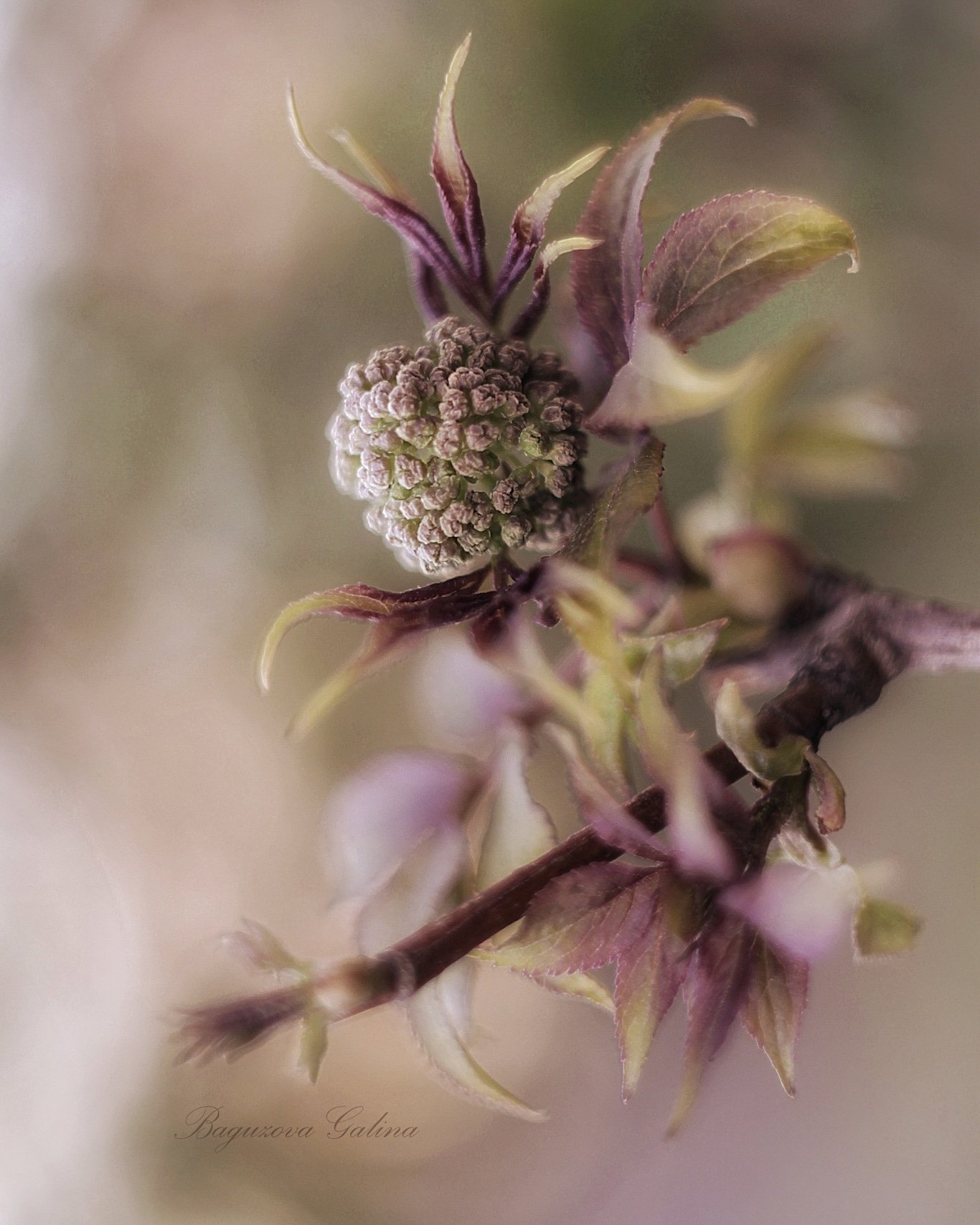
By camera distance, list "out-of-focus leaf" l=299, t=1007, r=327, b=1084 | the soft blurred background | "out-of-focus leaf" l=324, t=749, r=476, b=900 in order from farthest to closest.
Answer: the soft blurred background
"out-of-focus leaf" l=324, t=749, r=476, b=900
"out-of-focus leaf" l=299, t=1007, r=327, b=1084

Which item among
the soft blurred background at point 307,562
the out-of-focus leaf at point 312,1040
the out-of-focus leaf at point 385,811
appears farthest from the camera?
the soft blurred background at point 307,562

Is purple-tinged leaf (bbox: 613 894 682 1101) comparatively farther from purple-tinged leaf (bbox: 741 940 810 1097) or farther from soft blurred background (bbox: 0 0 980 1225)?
soft blurred background (bbox: 0 0 980 1225)

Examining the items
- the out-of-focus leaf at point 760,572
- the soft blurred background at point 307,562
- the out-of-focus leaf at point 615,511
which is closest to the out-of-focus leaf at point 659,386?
the out-of-focus leaf at point 615,511

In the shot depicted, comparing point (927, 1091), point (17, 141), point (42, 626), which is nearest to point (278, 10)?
point (17, 141)

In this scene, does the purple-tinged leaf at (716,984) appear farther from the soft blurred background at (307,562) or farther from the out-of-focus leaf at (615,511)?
the soft blurred background at (307,562)

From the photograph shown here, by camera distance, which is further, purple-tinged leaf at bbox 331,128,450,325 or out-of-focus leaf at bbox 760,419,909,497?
out-of-focus leaf at bbox 760,419,909,497

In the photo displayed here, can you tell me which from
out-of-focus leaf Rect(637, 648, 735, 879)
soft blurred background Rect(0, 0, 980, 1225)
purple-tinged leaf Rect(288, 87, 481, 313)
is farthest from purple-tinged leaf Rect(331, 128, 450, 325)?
soft blurred background Rect(0, 0, 980, 1225)

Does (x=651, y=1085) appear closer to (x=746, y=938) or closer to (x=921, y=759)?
(x=921, y=759)
